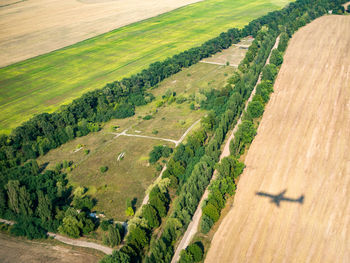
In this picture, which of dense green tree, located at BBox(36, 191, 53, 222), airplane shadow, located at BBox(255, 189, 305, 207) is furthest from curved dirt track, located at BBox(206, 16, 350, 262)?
dense green tree, located at BBox(36, 191, 53, 222)

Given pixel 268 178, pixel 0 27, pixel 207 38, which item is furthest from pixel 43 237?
pixel 0 27

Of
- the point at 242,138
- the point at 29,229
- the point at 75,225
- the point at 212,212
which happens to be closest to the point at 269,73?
the point at 242,138

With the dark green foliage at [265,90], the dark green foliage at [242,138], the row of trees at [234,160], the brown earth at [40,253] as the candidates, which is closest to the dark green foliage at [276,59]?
the row of trees at [234,160]

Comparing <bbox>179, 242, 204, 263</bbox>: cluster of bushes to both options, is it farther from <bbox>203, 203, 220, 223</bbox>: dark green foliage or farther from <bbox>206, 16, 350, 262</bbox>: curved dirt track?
<bbox>203, 203, 220, 223</bbox>: dark green foliage

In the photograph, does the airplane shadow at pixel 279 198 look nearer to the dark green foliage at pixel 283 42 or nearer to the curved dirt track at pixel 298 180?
the curved dirt track at pixel 298 180

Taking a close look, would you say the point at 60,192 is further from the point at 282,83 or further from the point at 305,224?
the point at 282,83

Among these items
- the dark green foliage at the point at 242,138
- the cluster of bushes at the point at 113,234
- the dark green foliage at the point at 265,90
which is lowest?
the cluster of bushes at the point at 113,234
